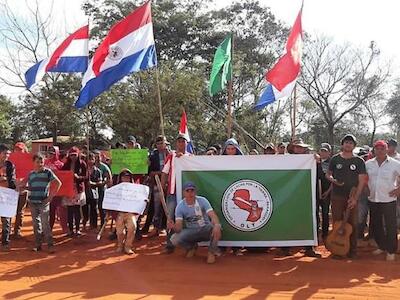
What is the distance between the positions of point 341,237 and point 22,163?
20.4 ft

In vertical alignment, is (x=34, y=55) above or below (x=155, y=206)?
above

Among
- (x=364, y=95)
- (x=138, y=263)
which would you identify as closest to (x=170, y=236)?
(x=138, y=263)

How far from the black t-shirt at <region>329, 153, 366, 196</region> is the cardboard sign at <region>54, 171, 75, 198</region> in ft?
15.6

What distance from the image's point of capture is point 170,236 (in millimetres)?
8172

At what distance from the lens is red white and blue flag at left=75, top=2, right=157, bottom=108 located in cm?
902

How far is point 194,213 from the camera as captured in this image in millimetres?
7758

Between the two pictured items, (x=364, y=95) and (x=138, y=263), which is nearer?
(x=138, y=263)

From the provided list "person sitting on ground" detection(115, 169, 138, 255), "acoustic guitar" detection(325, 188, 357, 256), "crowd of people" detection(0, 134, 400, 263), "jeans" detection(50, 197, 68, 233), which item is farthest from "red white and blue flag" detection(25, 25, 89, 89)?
"acoustic guitar" detection(325, 188, 357, 256)

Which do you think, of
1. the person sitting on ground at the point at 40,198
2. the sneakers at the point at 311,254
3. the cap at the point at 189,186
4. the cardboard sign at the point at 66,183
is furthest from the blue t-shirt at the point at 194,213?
the cardboard sign at the point at 66,183

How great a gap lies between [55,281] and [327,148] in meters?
5.80

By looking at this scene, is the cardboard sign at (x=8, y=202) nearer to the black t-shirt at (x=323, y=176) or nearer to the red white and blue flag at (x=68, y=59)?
the red white and blue flag at (x=68, y=59)

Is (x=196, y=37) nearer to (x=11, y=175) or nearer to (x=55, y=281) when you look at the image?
(x=11, y=175)

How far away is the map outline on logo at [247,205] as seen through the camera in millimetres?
7953

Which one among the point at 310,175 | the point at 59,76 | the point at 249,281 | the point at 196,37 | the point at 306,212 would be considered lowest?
the point at 249,281
